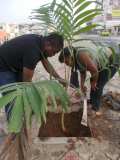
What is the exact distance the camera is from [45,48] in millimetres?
1989

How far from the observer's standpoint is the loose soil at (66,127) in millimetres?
2102

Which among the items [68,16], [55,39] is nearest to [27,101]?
[68,16]

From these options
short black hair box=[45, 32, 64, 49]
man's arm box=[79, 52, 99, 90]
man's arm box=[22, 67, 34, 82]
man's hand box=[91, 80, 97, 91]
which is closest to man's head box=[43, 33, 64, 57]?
short black hair box=[45, 32, 64, 49]

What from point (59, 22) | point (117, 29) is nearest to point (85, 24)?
point (59, 22)

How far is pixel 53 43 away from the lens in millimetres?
1946

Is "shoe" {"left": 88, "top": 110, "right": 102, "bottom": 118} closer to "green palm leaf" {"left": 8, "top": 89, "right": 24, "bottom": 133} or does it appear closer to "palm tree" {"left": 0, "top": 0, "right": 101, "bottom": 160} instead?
"palm tree" {"left": 0, "top": 0, "right": 101, "bottom": 160}

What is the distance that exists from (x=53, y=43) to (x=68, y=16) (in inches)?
11.4

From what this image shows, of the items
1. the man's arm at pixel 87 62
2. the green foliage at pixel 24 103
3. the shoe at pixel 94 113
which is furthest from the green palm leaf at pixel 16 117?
the shoe at pixel 94 113

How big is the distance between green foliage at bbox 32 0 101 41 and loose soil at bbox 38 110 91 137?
678 millimetres

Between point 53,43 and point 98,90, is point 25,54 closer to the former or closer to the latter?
point 53,43

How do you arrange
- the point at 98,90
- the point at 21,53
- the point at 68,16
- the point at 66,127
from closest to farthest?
the point at 68,16
the point at 21,53
the point at 66,127
the point at 98,90

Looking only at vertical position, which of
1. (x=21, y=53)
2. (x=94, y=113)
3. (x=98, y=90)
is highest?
(x=21, y=53)

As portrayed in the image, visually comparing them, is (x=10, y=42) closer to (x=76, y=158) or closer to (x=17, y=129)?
(x=76, y=158)

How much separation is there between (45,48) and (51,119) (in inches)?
22.3
